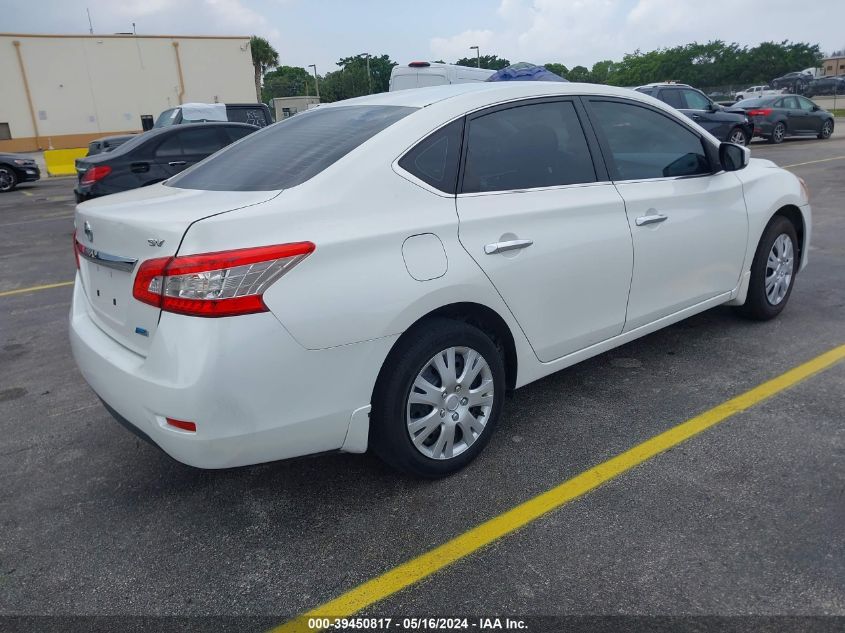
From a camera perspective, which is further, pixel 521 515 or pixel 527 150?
pixel 527 150

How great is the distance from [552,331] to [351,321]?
1189 millimetres

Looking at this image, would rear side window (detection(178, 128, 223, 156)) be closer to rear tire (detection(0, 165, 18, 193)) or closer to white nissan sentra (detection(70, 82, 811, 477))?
white nissan sentra (detection(70, 82, 811, 477))

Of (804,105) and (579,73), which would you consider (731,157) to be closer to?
(804,105)

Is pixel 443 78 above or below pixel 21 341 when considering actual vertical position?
A: above

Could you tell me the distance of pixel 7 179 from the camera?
55.7ft

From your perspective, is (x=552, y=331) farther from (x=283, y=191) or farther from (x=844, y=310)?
(x=844, y=310)

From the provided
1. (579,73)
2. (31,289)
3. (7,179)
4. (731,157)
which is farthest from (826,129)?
(579,73)

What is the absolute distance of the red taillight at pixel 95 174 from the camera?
9195 mm

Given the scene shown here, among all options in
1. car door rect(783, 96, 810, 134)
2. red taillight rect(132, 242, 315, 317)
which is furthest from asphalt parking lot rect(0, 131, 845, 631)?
car door rect(783, 96, 810, 134)

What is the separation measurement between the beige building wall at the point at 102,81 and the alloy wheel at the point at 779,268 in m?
42.1

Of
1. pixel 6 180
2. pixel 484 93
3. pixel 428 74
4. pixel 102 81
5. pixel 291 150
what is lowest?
pixel 6 180

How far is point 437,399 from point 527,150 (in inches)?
51.3

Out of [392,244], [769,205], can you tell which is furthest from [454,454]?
[769,205]

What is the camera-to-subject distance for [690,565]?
2373mm
